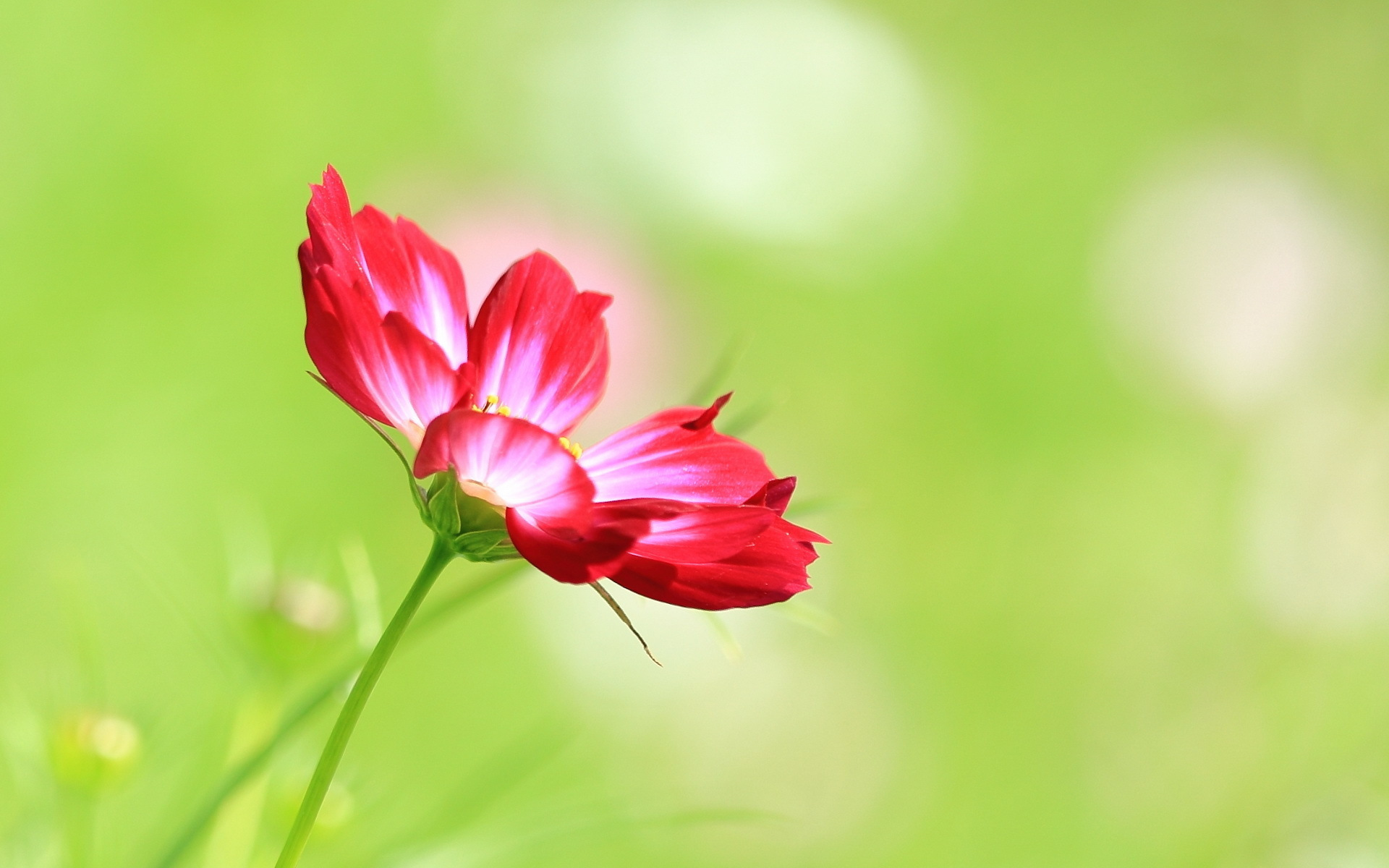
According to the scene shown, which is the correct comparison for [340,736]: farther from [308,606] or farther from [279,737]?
[308,606]

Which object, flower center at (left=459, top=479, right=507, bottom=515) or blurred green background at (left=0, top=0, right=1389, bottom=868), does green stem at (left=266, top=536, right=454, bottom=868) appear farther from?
blurred green background at (left=0, top=0, right=1389, bottom=868)

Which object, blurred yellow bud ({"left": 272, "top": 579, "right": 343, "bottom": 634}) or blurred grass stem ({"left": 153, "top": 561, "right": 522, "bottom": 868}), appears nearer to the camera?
blurred grass stem ({"left": 153, "top": 561, "right": 522, "bottom": 868})

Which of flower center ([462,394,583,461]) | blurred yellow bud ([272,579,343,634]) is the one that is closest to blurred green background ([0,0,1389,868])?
blurred yellow bud ([272,579,343,634])

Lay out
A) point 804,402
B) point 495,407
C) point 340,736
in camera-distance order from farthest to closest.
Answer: point 804,402
point 495,407
point 340,736

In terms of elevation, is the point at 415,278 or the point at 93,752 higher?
the point at 415,278

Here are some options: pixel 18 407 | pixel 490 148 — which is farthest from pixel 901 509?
pixel 18 407

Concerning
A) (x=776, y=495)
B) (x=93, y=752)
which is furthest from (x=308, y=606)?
(x=776, y=495)

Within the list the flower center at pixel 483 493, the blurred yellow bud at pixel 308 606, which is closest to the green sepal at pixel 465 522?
the flower center at pixel 483 493

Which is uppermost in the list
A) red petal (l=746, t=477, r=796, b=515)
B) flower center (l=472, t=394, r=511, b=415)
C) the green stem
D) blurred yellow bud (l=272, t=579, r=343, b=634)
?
red petal (l=746, t=477, r=796, b=515)

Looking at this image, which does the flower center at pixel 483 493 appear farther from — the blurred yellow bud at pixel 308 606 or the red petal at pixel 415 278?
the blurred yellow bud at pixel 308 606
